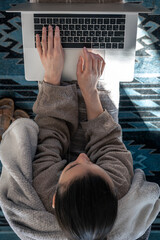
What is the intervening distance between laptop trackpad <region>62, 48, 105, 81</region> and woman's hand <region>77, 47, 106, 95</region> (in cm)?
2

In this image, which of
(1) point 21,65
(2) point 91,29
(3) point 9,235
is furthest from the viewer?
(3) point 9,235

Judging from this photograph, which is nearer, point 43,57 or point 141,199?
point 141,199

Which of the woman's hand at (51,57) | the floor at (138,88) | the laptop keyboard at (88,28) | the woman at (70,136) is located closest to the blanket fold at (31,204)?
the woman at (70,136)

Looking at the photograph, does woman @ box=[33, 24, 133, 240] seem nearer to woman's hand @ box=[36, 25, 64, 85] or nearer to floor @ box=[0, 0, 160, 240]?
woman's hand @ box=[36, 25, 64, 85]

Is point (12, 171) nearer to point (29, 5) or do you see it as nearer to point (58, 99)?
point (58, 99)

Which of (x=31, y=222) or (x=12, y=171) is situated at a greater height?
(x=12, y=171)

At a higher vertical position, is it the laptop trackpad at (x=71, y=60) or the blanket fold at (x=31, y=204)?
the laptop trackpad at (x=71, y=60)

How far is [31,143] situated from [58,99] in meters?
0.22

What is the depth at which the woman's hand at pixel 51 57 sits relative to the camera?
108 centimetres

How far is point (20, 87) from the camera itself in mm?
1687

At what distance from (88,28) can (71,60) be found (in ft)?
0.47

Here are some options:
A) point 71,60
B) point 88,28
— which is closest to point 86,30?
point 88,28

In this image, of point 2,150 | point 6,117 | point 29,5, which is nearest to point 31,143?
point 2,150

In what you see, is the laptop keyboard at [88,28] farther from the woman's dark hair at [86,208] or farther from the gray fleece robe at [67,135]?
the woman's dark hair at [86,208]
